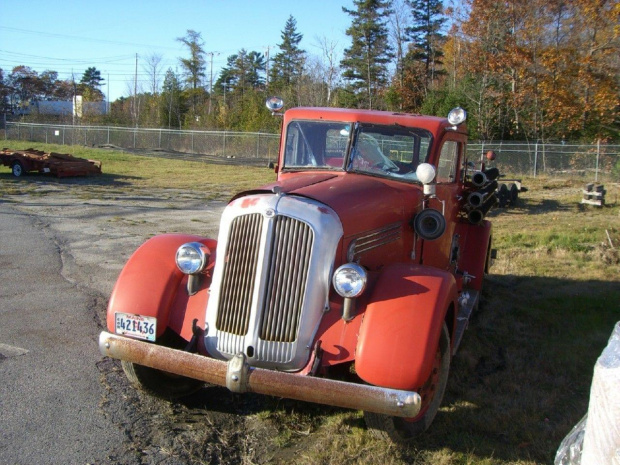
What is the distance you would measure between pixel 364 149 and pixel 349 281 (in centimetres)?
189

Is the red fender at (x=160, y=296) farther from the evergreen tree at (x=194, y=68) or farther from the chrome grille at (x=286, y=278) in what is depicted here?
the evergreen tree at (x=194, y=68)

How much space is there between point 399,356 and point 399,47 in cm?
3666

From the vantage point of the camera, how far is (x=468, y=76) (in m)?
31.7

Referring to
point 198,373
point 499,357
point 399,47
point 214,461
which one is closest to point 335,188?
point 198,373

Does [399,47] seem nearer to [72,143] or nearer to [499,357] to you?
[72,143]

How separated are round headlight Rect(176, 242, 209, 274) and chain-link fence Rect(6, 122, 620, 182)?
12.6 m

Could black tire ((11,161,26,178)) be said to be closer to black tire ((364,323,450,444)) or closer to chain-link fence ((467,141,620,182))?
chain-link fence ((467,141,620,182))

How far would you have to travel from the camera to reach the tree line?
67.3 ft

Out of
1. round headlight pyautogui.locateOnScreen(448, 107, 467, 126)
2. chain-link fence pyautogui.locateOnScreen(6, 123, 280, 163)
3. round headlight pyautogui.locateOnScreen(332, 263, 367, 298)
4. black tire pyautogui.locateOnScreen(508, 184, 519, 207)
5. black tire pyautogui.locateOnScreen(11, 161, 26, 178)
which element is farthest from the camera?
chain-link fence pyautogui.locateOnScreen(6, 123, 280, 163)

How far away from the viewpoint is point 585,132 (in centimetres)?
2709

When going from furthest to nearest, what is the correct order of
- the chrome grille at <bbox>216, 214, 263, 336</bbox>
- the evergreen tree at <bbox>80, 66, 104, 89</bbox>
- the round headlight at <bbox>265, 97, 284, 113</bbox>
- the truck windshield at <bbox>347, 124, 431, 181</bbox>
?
the evergreen tree at <bbox>80, 66, 104, 89</bbox> < the round headlight at <bbox>265, 97, 284, 113</bbox> < the truck windshield at <bbox>347, 124, 431, 181</bbox> < the chrome grille at <bbox>216, 214, 263, 336</bbox>

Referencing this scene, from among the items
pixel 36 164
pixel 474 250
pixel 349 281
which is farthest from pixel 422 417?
pixel 36 164

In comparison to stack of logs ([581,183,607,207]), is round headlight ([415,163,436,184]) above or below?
above

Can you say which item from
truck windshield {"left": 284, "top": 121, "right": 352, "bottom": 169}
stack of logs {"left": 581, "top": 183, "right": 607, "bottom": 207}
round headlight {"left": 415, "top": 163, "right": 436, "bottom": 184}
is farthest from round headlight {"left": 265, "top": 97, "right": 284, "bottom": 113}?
stack of logs {"left": 581, "top": 183, "right": 607, "bottom": 207}
